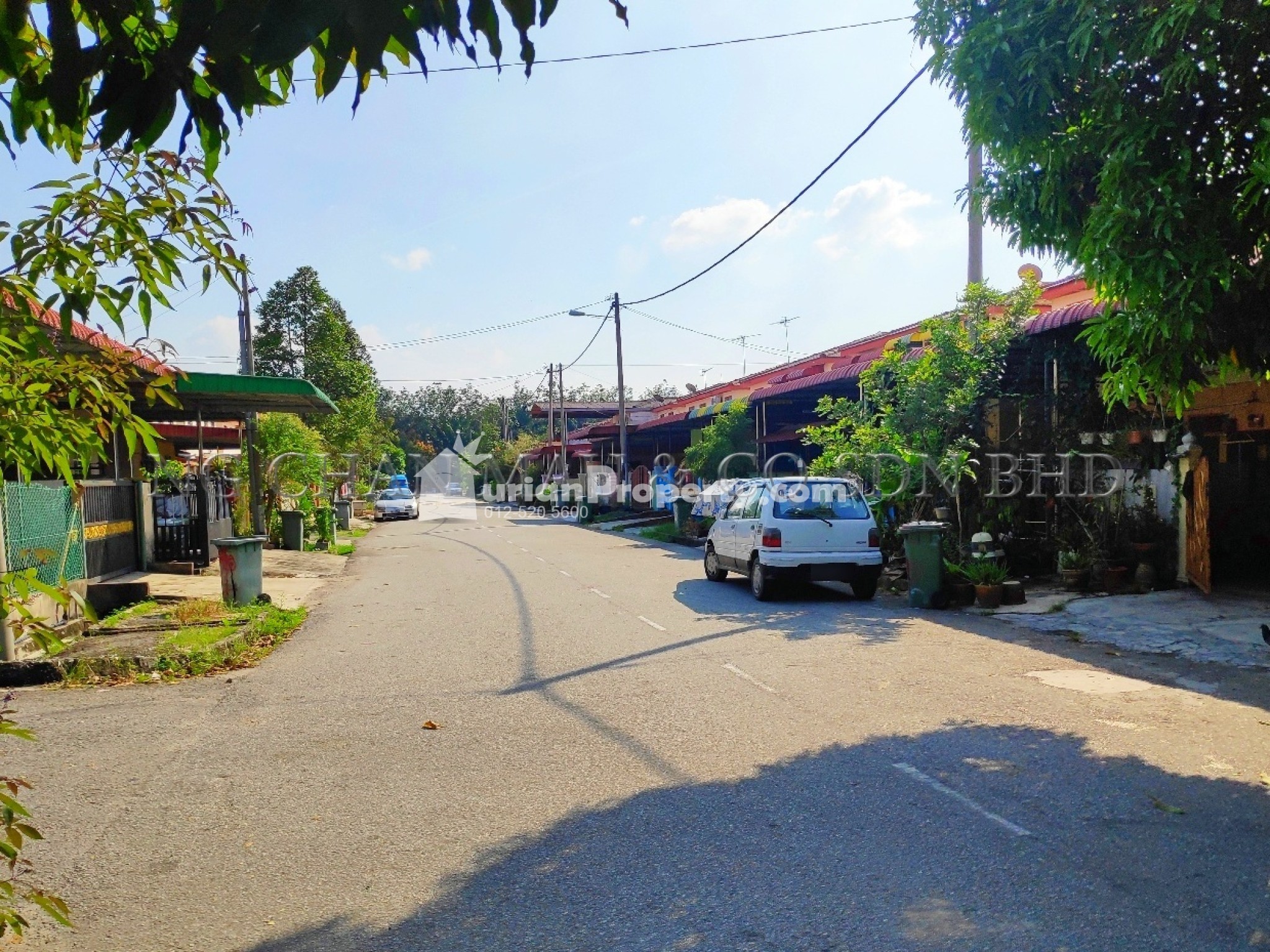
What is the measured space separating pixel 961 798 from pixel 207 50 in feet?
15.9

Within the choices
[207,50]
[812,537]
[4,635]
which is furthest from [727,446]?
[207,50]

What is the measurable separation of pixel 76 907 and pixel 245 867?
67 cm

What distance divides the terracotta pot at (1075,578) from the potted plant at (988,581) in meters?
0.88

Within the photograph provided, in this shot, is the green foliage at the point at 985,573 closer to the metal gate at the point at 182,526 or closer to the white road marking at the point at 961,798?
the white road marking at the point at 961,798

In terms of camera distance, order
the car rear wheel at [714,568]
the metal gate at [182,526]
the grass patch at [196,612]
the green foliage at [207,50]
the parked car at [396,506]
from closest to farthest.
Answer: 1. the green foliage at [207,50]
2. the grass patch at [196,612]
3. the car rear wheel at [714,568]
4. the metal gate at [182,526]
5. the parked car at [396,506]

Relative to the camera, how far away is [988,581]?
41.8ft

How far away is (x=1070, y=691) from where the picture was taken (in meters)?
7.57

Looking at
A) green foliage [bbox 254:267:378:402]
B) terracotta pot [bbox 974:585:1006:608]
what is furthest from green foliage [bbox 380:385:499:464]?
terracotta pot [bbox 974:585:1006:608]

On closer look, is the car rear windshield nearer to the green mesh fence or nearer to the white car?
the white car

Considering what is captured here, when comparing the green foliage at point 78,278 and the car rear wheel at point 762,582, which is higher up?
the green foliage at point 78,278

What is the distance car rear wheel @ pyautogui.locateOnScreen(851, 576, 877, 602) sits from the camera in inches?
530

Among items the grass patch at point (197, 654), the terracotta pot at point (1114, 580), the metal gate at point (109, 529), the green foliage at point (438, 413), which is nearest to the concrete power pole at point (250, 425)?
the metal gate at point (109, 529)

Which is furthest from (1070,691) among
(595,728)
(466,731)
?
(466,731)

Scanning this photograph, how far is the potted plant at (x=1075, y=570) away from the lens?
1320 cm
